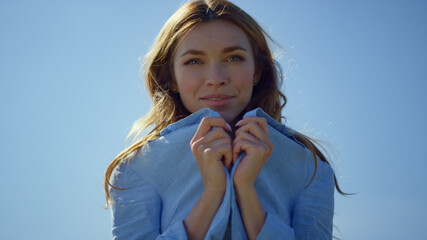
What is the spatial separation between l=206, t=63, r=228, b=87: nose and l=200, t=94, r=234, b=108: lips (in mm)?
98

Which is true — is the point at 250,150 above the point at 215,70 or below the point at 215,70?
below

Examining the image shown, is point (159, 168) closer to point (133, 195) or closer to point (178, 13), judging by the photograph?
point (133, 195)

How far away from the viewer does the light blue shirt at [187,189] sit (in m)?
2.95

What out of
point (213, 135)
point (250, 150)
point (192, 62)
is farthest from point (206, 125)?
point (192, 62)

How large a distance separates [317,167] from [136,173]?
1336 millimetres

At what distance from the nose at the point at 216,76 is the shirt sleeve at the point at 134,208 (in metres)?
0.86

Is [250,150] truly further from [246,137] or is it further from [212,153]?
[212,153]

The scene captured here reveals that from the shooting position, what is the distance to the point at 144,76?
4.05 metres

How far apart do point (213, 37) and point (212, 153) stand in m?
1.13

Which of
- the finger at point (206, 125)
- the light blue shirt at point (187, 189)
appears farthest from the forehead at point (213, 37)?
the finger at point (206, 125)

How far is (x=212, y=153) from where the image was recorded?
2.69m

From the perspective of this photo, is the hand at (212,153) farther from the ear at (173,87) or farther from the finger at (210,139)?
the ear at (173,87)

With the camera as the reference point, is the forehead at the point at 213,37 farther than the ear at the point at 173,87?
No

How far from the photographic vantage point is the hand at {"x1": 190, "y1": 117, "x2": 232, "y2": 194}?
271 cm
